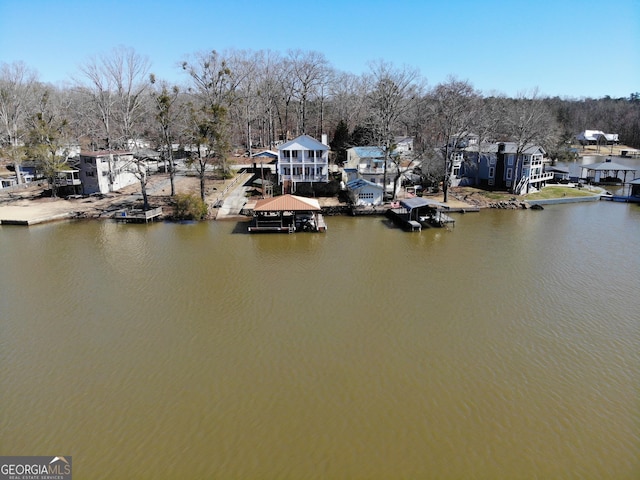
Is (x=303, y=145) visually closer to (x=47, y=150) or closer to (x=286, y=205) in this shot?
(x=286, y=205)

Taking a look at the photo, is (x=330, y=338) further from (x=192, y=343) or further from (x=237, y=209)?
(x=237, y=209)

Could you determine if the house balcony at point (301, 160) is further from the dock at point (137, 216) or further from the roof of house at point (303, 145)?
the dock at point (137, 216)

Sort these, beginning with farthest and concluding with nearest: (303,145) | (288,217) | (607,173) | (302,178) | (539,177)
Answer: (607,173), (539,177), (302,178), (303,145), (288,217)

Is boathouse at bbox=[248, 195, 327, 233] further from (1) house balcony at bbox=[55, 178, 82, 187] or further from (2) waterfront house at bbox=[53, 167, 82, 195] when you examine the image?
(2) waterfront house at bbox=[53, 167, 82, 195]

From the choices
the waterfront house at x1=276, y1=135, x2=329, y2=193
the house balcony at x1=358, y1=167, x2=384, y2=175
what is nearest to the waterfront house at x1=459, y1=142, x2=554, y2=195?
the house balcony at x1=358, y1=167, x2=384, y2=175

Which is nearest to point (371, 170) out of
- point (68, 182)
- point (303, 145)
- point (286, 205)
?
point (303, 145)

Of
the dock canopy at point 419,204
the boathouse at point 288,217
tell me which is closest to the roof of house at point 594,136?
the dock canopy at point 419,204
